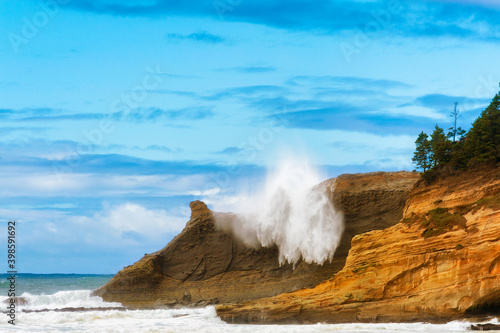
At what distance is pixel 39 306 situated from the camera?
41.4 metres

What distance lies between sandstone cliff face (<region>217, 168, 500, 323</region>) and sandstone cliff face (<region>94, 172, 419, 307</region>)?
6.33 m

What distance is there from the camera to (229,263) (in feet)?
132

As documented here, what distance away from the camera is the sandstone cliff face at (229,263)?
37.6 metres

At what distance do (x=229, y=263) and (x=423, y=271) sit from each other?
15.6 m

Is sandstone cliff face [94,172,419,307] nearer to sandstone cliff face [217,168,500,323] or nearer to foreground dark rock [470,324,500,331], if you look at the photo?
sandstone cliff face [217,168,500,323]

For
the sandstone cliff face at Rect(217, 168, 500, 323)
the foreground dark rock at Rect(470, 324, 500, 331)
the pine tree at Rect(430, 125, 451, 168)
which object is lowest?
the foreground dark rock at Rect(470, 324, 500, 331)

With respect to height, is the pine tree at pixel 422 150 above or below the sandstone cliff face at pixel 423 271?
above

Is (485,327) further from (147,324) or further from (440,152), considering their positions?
(147,324)

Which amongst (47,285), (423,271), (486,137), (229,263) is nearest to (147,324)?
(229,263)

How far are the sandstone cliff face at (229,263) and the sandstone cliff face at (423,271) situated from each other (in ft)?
20.8

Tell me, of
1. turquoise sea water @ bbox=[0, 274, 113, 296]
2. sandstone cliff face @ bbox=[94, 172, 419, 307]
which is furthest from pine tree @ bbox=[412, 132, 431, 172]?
turquoise sea water @ bbox=[0, 274, 113, 296]

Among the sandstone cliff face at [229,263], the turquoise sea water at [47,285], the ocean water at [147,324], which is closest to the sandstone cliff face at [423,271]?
the ocean water at [147,324]

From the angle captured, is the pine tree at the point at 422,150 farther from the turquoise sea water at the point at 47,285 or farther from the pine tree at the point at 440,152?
the turquoise sea water at the point at 47,285

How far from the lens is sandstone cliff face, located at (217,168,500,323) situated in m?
25.8
